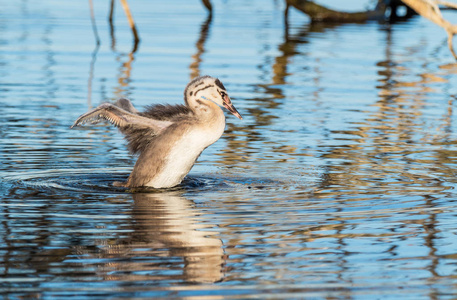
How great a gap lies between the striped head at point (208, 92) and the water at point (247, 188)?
0.84m

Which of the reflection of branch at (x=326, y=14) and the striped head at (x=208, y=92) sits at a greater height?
the striped head at (x=208, y=92)

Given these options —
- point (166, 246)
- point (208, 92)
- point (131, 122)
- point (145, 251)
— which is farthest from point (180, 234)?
point (131, 122)

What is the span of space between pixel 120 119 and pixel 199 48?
14339 millimetres

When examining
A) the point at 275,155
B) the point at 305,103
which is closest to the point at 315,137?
the point at 275,155

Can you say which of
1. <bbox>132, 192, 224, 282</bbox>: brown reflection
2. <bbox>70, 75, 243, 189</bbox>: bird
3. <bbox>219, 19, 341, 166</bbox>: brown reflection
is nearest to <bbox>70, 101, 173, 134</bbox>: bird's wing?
Answer: <bbox>70, 75, 243, 189</bbox>: bird

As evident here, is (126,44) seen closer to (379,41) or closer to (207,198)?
(379,41)

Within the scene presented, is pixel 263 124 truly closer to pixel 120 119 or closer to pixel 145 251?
pixel 120 119

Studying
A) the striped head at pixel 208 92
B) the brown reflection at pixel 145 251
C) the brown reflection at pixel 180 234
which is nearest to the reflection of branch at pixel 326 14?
the striped head at pixel 208 92

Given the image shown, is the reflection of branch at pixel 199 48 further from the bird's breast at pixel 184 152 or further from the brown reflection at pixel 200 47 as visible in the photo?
the bird's breast at pixel 184 152

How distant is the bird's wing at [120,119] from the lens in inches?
362

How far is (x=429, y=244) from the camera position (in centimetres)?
721

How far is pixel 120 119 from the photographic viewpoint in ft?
30.4

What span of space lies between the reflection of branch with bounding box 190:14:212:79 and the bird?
8.55m

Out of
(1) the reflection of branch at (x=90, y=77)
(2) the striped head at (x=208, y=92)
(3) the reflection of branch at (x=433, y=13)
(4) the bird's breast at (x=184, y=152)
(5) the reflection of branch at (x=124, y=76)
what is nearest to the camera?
(4) the bird's breast at (x=184, y=152)
